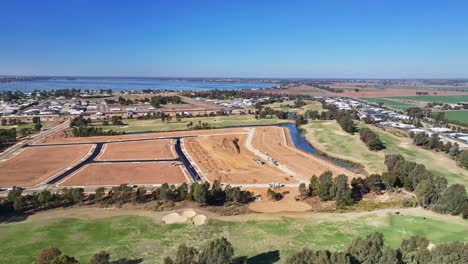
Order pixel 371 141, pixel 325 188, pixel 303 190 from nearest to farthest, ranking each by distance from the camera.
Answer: pixel 325 188 → pixel 303 190 → pixel 371 141

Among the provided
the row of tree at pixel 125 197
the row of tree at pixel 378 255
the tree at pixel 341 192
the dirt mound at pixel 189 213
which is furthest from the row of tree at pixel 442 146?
the dirt mound at pixel 189 213

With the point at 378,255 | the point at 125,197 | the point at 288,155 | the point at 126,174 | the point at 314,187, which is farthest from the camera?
the point at 288,155

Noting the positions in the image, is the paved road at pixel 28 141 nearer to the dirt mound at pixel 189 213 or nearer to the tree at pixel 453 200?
the dirt mound at pixel 189 213

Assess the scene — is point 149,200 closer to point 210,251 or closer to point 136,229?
point 136,229

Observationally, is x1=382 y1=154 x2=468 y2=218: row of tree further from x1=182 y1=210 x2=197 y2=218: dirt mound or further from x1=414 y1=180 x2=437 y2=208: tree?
x1=182 y1=210 x2=197 y2=218: dirt mound

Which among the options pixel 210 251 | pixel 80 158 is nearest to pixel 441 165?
pixel 210 251

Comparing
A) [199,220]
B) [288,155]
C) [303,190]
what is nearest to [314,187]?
[303,190]

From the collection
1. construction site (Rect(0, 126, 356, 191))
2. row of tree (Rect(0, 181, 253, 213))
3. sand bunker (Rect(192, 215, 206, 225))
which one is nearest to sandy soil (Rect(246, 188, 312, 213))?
row of tree (Rect(0, 181, 253, 213))

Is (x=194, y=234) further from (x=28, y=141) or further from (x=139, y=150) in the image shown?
(x=28, y=141)
